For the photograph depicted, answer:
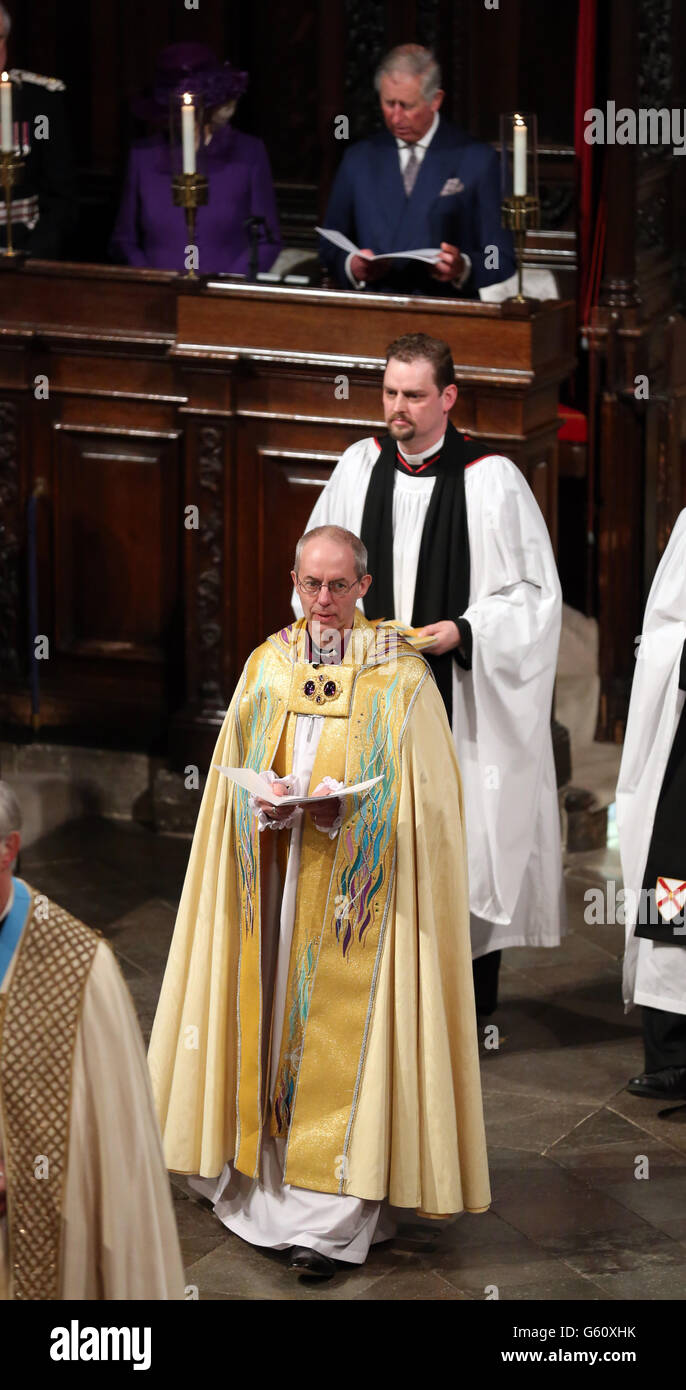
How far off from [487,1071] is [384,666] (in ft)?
5.14

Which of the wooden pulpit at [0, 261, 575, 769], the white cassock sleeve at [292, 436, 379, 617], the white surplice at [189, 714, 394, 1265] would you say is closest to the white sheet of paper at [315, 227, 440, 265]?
the wooden pulpit at [0, 261, 575, 769]

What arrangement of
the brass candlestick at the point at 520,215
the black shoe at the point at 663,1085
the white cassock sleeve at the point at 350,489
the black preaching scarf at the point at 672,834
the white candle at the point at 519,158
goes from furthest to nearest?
the brass candlestick at the point at 520,215, the white candle at the point at 519,158, the white cassock sleeve at the point at 350,489, the black shoe at the point at 663,1085, the black preaching scarf at the point at 672,834

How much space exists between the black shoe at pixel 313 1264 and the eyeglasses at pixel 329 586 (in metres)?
1.47

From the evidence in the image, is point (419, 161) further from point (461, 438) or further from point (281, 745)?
point (281, 745)

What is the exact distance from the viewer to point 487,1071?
6066 mm

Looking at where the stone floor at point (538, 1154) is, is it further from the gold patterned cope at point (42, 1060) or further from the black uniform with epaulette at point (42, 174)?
the black uniform with epaulette at point (42, 174)

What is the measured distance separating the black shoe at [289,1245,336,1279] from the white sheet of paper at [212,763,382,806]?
1013 millimetres

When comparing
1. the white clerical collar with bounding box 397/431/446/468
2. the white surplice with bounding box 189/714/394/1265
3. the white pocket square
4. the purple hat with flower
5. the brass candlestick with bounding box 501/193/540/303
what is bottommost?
the white surplice with bounding box 189/714/394/1265

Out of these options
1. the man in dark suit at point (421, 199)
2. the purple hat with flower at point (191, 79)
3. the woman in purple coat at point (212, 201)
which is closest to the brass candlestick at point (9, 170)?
the woman in purple coat at point (212, 201)

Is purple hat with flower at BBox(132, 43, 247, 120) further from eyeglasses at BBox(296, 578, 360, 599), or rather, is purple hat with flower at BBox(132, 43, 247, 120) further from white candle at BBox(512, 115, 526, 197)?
eyeglasses at BBox(296, 578, 360, 599)

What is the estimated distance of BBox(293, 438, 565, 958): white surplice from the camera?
605 centimetres

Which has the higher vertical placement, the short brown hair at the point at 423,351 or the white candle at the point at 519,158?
the white candle at the point at 519,158

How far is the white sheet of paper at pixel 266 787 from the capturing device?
15.4ft

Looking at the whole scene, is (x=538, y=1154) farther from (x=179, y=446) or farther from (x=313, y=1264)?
(x=179, y=446)
